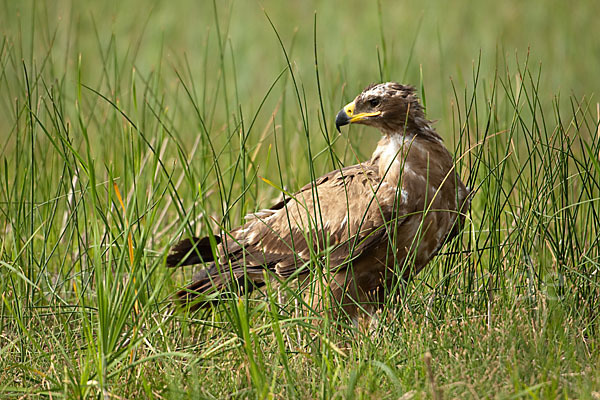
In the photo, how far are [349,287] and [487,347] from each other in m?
1.19

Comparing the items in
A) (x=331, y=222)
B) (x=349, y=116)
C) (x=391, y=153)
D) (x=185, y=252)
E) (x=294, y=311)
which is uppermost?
(x=349, y=116)

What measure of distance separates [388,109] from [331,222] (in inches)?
25.5

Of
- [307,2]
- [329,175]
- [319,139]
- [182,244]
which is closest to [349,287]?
[329,175]

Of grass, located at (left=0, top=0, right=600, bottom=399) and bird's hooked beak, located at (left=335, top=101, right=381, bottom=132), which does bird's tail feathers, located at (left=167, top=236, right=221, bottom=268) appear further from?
bird's hooked beak, located at (left=335, top=101, right=381, bottom=132)

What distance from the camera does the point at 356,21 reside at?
10.3 metres

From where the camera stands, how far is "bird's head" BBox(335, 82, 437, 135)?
3.96 metres

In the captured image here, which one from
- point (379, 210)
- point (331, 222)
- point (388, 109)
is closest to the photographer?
point (379, 210)

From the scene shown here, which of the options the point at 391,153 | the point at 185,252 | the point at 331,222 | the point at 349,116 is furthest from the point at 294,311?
the point at 349,116

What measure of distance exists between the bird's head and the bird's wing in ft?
0.80

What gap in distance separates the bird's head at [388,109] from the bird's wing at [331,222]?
24 centimetres

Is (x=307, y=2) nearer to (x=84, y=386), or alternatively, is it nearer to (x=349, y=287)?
(x=349, y=287)

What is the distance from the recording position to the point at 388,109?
3.96 metres

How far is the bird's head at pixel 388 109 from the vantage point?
13.0ft

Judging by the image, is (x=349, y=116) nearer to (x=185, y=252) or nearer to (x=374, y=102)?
(x=374, y=102)
